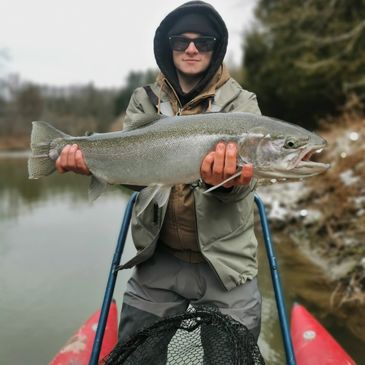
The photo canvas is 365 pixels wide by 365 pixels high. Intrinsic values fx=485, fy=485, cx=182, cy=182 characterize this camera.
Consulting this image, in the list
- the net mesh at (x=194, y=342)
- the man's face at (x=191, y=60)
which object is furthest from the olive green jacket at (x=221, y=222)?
the net mesh at (x=194, y=342)

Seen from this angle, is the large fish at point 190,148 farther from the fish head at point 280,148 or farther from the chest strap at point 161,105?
the chest strap at point 161,105

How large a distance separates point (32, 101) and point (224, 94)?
6181 centimetres

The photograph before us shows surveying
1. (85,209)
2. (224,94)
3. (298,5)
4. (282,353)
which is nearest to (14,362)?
(282,353)

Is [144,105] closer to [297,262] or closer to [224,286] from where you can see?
[224,286]

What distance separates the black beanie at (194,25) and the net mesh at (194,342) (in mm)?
1929

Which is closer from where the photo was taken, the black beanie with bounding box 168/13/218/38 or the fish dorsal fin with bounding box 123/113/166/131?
the fish dorsal fin with bounding box 123/113/166/131

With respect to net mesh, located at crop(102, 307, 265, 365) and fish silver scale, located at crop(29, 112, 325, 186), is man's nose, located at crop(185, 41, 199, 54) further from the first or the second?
net mesh, located at crop(102, 307, 265, 365)

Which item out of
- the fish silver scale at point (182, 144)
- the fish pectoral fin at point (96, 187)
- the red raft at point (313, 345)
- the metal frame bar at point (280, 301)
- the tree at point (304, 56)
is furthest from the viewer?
the tree at point (304, 56)

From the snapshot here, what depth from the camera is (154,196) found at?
3000mm

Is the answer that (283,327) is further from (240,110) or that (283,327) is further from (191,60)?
(191,60)

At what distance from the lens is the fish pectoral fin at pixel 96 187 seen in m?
3.32

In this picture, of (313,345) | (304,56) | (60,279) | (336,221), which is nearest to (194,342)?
(313,345)

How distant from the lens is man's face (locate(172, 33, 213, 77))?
3.41 metres

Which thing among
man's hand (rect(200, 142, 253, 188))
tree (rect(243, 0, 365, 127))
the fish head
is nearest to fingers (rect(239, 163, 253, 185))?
man's hand (rect(200, 142, 253, 188))
